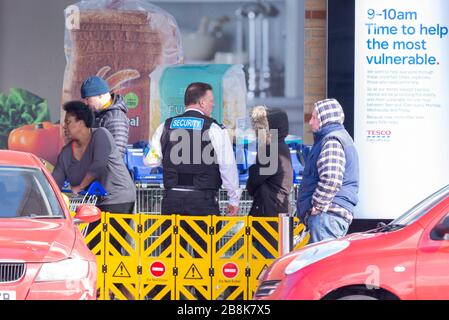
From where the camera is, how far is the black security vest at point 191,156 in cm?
1134

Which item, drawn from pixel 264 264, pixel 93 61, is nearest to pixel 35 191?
pixel 264 264

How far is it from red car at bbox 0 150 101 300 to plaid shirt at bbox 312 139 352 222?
6.46 ft

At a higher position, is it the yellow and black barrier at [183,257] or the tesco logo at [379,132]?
the tesco logo at [379,132]

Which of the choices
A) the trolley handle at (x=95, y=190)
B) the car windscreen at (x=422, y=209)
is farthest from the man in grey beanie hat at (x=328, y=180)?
the trolley handle at (x=95, y=190)

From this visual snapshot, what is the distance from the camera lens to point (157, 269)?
11.7 m

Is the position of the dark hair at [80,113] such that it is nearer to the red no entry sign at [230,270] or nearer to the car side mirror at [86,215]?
the red no entry sign at [230,270]

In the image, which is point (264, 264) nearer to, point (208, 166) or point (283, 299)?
point (208, 166)

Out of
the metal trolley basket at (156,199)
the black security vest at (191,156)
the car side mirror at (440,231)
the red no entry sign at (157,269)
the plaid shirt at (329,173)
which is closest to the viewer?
the car side mirror at (440,231)

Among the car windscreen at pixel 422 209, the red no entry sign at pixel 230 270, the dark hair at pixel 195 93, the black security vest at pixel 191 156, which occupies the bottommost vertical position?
the red no entry sign at pixel 230 270

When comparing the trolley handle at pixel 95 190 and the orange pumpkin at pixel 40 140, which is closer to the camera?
the trolley handle at pixel 95 190

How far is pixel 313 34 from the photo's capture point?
13.8 metres

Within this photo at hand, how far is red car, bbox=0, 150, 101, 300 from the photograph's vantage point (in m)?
8.52

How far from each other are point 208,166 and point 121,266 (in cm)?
136

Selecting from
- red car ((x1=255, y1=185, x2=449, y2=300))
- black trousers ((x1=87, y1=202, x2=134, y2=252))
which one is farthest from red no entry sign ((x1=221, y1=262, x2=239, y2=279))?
red car ((x1=255, y1=185, x2=449, y2=300))
